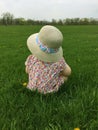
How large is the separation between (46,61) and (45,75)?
0.19 metres

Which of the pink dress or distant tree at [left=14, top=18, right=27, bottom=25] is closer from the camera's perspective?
the pink dress

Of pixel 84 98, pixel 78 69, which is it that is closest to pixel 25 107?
pixel 84 98

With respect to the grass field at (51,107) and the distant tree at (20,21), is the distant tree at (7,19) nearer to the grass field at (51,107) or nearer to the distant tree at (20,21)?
the distant tree at (20,21)

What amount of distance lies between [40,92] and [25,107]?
1.50ft

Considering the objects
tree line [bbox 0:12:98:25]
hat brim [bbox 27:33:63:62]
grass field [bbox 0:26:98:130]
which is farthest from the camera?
tree line [bbox 0:12:98:25]

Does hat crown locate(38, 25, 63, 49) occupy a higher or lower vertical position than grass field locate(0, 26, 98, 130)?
higher

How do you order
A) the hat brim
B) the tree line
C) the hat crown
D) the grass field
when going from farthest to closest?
1. the tree line
2. the hat brim
3. the hat crown
4. the grass field

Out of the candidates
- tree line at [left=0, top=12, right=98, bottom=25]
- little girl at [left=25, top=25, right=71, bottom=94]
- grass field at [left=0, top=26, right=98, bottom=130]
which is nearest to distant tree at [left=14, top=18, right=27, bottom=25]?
A: tree line at [left=0, top=12, right=98, bottom=25]

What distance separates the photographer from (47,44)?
4.06 metres

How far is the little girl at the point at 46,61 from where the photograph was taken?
4.05 meters

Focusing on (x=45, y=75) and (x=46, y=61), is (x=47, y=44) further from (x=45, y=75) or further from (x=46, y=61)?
(x=45, y=75)

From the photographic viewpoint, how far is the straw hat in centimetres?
402

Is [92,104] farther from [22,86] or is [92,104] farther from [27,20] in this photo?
[27,20]

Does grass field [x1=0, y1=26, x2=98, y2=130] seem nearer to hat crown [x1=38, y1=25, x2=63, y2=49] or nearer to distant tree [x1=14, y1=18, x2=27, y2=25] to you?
hat crown [x1=38, y1=25, x2=63, y2=49]
